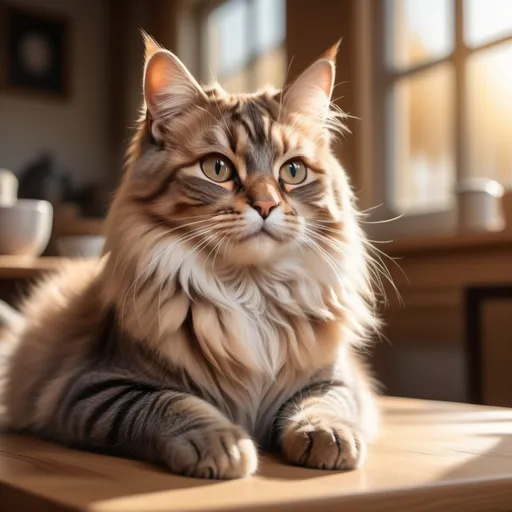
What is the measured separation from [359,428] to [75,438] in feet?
1.32

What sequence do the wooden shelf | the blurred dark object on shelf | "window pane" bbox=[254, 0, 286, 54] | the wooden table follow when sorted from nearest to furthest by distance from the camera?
1. the wooden table
2. the wooden shelf
3. "window pane" bbox=[254, 0, 286, 54]
4. the blurred dark object on shelf

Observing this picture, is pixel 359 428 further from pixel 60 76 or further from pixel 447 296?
pixel 60 76

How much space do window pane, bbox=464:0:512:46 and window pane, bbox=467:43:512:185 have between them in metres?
0.06

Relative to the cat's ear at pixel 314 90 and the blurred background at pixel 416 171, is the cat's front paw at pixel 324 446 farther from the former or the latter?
the blurred background at pixel 416 171

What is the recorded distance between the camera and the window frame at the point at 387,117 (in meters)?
2.56

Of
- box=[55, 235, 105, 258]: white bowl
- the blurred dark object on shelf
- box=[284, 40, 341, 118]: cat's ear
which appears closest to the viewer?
box=[284, 40, 341, 118]: cat's ear

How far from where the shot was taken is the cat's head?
3.43 feet

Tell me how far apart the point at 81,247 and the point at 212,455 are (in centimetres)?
175

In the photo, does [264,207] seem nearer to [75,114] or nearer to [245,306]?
[245,306]

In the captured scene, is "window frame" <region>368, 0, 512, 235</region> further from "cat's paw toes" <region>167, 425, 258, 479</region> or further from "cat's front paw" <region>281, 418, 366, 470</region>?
"cat's paw toes" <region>167, 425, 258, 479</region>

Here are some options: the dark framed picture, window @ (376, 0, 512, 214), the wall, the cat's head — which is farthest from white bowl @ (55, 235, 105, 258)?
the dark framed picture

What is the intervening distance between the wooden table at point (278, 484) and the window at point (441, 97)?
1.69 metres

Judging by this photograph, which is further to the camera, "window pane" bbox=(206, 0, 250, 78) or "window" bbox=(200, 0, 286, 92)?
"window pane" bbox=(206, 0, 250, 78)

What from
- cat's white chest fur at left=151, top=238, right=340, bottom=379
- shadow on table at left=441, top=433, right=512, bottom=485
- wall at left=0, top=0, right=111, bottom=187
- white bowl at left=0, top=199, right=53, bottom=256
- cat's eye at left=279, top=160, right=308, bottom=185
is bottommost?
shadow on table at left=441, top=433, right=512, bottom=485
